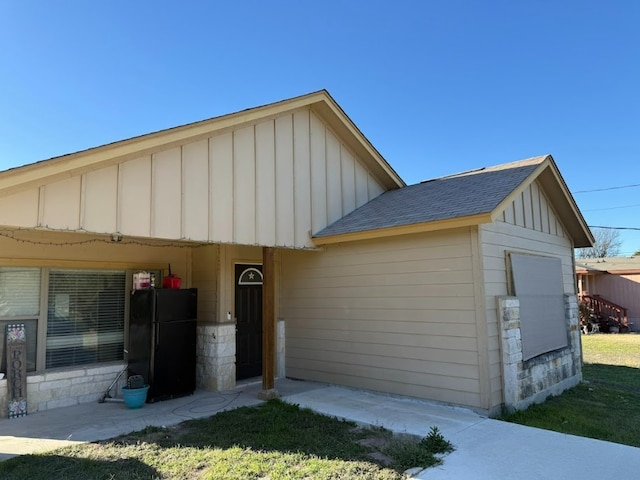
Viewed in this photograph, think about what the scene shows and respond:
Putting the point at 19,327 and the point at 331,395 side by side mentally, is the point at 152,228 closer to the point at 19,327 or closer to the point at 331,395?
the point at 19,327

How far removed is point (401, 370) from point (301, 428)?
71.6 inches

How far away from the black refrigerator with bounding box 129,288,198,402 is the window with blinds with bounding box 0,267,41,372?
1.20m

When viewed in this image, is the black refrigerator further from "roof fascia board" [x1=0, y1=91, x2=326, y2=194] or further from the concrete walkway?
"roof fascia board" [x1=0, y1=91, x2=326, y2=194]

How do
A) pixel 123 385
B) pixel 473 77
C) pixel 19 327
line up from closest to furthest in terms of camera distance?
pixel 19 327 < pixel 123 385 < pixel 473 77

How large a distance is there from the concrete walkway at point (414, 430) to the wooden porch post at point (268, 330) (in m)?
0.25

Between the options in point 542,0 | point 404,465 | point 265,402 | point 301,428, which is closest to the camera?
point 404,465

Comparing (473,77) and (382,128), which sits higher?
(473,77)

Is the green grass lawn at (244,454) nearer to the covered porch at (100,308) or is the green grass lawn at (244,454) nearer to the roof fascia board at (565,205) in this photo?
the covered porch at (100,308)

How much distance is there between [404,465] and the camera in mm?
3453

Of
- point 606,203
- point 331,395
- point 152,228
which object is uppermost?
point 606,203

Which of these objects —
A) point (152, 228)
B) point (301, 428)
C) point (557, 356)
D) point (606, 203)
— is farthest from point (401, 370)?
point (606, 203)

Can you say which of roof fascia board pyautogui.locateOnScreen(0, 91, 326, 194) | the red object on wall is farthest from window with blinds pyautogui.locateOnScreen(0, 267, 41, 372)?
roof fascia board pyautogui.locateOnScreen(0, 91, 326, 194)

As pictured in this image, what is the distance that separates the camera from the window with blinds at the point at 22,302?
5.19 meters

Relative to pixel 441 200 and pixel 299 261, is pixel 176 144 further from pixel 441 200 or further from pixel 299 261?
pixel 441 200
